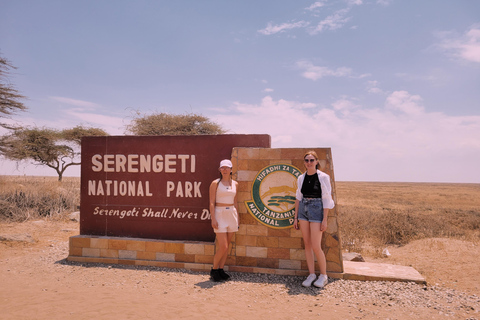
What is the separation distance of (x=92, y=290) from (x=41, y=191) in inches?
427

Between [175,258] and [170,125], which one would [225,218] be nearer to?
[175,258]

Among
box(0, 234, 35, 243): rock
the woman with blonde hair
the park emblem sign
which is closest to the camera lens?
the woman with blonde hair

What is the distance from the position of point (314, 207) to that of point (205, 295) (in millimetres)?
1973

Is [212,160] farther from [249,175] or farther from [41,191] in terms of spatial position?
[41,191]

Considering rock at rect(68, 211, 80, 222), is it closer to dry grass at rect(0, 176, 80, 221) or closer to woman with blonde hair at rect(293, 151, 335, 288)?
dry grass at rect(0, 176, 80, 221)

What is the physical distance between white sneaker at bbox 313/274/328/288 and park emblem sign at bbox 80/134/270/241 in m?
1.99

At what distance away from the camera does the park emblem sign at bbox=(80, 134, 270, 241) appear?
5.91 m

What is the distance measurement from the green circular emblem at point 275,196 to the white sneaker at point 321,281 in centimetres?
89

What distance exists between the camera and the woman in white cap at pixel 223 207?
4812 mm

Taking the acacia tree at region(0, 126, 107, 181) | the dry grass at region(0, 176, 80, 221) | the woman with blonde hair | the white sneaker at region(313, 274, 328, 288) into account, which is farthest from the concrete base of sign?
the acacia tree at region(0, 126, 107, 181)

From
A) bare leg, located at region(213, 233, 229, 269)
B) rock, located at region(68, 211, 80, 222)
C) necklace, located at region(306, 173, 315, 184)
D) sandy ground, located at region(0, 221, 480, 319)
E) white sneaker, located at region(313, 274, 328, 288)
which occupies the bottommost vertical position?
sandy ground, located at region(0, 221, 480, 319)

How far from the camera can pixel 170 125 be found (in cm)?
1581

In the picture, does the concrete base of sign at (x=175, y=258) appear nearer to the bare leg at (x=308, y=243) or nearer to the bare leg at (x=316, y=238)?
the bare leg at (x=308, y=243)

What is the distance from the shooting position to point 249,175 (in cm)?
542
